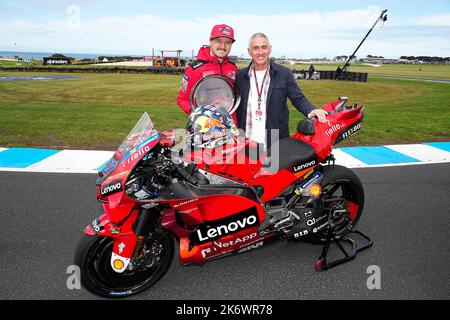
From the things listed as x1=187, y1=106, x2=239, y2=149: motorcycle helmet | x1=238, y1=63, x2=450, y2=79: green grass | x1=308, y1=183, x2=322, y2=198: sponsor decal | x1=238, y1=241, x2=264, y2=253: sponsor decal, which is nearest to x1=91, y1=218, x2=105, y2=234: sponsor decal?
x1=187, y1=106, x2=239, y2=149: motorcycle helmet

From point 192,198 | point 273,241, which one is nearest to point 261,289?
point 273,241

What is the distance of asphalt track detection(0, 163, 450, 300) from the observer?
2.96 meters

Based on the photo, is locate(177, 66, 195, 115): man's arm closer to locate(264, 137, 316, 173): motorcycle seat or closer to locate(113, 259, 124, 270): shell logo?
locate(264, 137, 316, 173): motorcycle seat

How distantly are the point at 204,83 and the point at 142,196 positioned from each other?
140 centimetres

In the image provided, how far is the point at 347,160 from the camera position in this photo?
6.27 meters

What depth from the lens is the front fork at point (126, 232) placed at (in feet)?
8.36

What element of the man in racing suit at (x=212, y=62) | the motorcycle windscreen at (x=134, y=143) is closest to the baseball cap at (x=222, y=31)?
the man in racing suit at (x=212, y=62)

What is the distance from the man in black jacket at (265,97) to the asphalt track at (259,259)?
139 cm

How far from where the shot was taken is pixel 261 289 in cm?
301

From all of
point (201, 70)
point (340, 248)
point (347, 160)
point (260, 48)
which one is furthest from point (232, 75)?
point (347, 160)

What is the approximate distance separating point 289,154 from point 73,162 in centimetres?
420

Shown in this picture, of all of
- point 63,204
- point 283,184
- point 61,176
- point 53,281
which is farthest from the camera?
point 61,176

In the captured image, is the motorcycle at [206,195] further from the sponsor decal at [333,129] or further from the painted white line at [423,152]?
the painted white line at [423,152]
